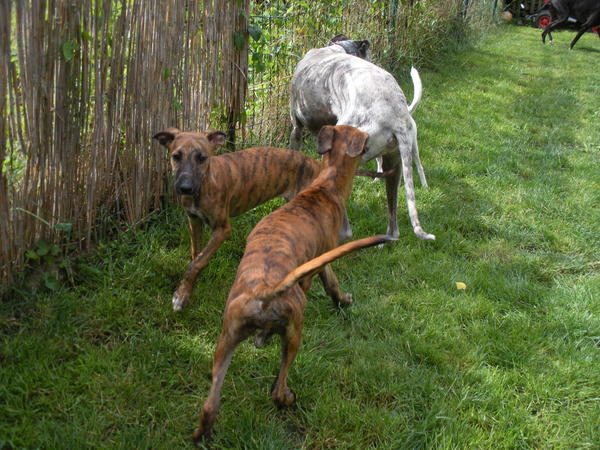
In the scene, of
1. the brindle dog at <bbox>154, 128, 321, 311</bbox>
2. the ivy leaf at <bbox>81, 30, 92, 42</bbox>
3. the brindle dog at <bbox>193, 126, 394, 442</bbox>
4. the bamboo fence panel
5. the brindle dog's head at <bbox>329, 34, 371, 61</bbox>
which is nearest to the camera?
the brindle dog at <bbox>193, 126, 394, 442</bbox>

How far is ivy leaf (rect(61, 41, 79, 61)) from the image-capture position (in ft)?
10.5

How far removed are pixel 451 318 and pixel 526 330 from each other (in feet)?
1.67

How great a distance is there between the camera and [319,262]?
95.4 inches

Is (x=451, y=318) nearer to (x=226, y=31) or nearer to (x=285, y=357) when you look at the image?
(x=285, y=357)

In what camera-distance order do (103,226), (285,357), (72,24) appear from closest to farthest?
1. (285,357)
2. (72,24)
3. (103,226)

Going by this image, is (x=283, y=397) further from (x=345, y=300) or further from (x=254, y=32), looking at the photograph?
(x=254, y=32)

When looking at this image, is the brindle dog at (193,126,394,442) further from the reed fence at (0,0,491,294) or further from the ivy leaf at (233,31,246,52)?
the ivy leaf at (233,31,246,52)

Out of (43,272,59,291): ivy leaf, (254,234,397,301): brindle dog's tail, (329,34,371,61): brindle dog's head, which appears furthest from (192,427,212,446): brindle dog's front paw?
(329,34,371,61): brindle dog's head

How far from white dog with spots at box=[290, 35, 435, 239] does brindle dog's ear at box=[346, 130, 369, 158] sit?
37 centimetres

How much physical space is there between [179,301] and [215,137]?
1.21 metres

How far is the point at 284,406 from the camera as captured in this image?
9.85 ft

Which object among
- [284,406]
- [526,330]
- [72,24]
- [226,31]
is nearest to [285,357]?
[284,406]

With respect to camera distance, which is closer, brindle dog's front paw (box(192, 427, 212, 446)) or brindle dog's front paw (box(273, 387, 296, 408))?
brindle dog's front paw (box(192, 427, 212, 446))

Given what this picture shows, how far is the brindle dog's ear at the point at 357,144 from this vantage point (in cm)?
376
